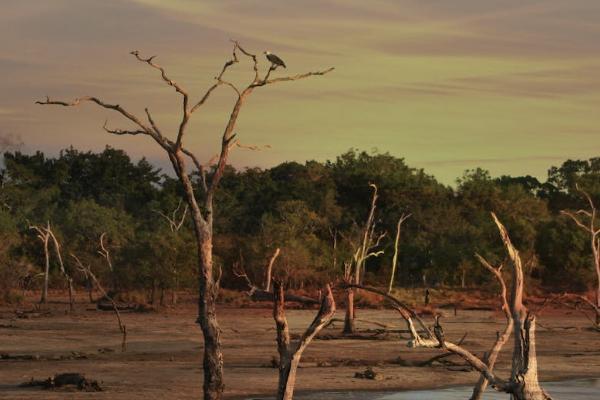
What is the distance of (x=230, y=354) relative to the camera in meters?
36.5

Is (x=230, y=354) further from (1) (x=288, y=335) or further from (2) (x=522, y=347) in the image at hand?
(2) (x=522, y=347)

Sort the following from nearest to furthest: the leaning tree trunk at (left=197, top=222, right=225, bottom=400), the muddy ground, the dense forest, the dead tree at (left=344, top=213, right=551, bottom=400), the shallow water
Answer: the dead tree at (left=344, top=213, right=551, bottom=400) → the leaning tree trunk at (left=197, top=222, right=225, bottom=400) → the shallow water → the muddy ground → the dense forest

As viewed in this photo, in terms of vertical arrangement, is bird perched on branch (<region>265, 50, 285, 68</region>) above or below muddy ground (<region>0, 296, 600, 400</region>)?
above

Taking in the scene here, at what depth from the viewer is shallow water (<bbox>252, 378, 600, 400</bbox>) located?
89.1 ft

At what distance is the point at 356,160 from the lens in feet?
374

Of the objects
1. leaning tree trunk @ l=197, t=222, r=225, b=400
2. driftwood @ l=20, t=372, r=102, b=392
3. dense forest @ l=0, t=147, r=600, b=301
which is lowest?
driftwood @ l=20, t=372, r=102, b=392

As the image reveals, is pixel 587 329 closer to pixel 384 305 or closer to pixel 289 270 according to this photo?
pixel 384 305

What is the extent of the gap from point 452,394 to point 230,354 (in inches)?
392

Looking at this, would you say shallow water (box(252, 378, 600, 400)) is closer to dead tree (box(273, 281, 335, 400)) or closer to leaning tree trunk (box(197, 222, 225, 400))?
leaning tree trunk (box(197, 222, 225, 400))

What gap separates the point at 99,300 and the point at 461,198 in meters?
37.2

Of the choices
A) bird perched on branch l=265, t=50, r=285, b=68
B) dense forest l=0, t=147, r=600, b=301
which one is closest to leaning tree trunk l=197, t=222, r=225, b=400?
bird perched on branch l=265, t=50, r=285, b=68

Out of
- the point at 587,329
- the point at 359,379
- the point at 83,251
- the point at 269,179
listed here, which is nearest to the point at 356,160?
the point at 269,179

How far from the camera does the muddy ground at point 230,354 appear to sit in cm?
2873

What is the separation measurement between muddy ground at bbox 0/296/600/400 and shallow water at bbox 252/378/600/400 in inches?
31.2
